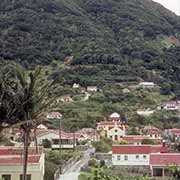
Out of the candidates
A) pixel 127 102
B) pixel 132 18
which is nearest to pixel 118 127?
pixel 127 102

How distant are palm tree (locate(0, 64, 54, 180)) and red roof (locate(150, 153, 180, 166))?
22.1 m

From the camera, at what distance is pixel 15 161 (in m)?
30.9

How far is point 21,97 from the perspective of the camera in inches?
939

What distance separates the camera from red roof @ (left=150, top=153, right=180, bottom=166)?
45250 mm

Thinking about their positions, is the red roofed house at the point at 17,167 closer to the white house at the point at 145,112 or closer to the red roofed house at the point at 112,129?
the red roofed house at the point at 112,129

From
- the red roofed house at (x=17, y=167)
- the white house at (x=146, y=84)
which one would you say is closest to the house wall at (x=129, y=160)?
the red roofed house at (x=17, y=167)

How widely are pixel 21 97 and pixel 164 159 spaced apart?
24352 mm

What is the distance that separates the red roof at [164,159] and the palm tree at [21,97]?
2212cm

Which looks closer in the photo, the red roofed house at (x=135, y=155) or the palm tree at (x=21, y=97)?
the palm tree at (x=21, y=97)

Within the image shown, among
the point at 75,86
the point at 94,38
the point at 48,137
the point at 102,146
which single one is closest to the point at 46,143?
the point at 48,137

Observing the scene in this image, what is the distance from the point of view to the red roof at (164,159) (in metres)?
45.2

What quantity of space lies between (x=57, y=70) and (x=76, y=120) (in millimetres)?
36675

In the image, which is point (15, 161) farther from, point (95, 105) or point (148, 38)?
point (148, 38)

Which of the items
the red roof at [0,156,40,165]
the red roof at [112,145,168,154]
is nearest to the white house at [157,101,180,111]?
the red roof at [112,145,168,154]
